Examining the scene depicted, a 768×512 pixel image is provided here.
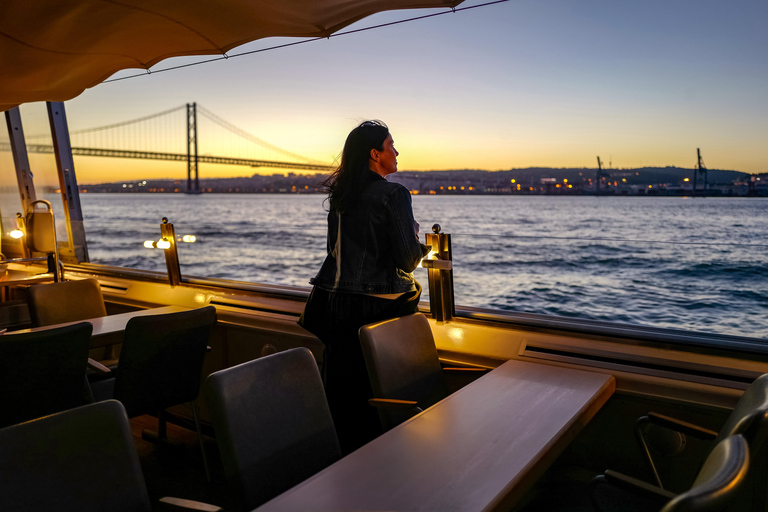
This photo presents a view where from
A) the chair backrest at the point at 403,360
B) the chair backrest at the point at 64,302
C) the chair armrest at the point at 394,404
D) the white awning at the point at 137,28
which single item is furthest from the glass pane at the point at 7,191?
the chair armrest at the point at 394,404

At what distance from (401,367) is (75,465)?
998 millimetres

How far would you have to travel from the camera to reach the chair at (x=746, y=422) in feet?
3.26

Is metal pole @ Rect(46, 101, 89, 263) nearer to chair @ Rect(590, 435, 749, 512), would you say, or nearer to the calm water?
chair @ Rect(590, 435, 749, 512)

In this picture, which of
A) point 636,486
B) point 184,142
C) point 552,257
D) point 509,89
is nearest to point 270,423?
point 636,486

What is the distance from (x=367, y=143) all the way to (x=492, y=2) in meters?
0.63

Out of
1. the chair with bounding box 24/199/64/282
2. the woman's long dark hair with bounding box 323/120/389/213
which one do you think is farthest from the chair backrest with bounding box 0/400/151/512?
the chair with bounding box 24/199/64/282

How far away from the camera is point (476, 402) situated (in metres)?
1.46

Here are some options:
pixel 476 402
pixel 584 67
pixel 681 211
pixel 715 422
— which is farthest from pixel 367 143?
pixel 681 211

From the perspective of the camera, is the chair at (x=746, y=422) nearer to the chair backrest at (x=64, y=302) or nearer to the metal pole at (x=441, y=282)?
the metal pole at (x=441, y=282)

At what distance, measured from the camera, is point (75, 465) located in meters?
1.01

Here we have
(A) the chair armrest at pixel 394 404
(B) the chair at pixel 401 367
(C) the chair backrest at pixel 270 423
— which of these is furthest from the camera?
(B) the chair at pixel 401 367

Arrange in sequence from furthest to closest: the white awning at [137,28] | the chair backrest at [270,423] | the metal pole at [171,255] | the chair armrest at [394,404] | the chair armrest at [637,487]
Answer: the metal pole at [171,255], the white awning at [137,28], the chair armrest at [394,404], the chair backrest at [270,423], the chair armrest at [637,487]

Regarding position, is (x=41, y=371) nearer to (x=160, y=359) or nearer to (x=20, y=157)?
(x=160, y=359)

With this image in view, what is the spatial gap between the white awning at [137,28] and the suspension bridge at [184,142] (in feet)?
1.80
